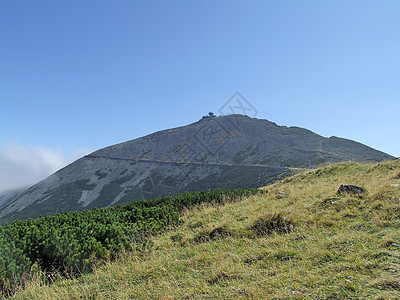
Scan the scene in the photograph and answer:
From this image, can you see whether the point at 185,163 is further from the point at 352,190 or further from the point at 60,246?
the point at 60,246

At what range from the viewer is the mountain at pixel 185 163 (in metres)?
51.2

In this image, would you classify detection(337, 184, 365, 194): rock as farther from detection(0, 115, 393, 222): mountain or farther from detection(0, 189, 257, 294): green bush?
detection(0, 115, 393, 222): mountain

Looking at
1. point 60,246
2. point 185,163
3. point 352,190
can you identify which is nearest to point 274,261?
point 60,246

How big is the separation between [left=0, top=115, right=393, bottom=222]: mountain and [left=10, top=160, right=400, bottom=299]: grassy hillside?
1241 inches

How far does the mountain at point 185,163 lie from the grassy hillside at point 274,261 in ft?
103

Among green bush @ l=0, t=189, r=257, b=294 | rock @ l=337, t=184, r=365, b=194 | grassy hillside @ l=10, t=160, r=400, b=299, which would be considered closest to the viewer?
grassy hillside @ l=10, t=160, r=400, b=299

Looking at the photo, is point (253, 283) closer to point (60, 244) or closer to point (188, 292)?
point (188, 292)

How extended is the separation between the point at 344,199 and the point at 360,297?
511 cm

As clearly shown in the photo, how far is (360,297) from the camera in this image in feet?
9.54

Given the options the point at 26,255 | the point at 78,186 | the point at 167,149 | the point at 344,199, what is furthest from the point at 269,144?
the point at 26,255

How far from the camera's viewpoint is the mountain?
2014 inches

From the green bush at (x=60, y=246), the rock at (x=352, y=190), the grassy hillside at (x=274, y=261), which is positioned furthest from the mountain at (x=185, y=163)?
the green bush at (x=60, y=246)

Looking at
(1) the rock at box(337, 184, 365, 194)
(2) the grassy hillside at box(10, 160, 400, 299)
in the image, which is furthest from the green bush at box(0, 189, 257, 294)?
(1) the rock at box(337, 184, 365, 194)

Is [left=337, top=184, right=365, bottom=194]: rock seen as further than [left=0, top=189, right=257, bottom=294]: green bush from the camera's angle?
Yes
